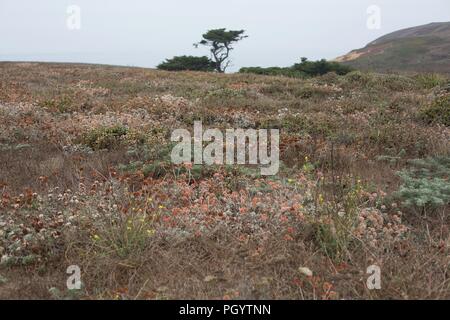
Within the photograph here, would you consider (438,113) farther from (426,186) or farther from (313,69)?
(313,69)

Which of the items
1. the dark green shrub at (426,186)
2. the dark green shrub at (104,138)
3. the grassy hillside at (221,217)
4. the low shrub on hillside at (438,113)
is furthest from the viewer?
the low shrub on hillside at (438,113)

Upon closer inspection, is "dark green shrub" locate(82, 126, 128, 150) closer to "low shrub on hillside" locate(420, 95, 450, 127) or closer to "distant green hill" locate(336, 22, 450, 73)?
"low shrub on hillside" locate(420, 95, 450, 127)

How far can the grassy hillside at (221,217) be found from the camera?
3.82m

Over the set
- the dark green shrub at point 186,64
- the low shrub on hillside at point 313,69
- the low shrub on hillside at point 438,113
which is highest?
the dark green shrub at point 186,64

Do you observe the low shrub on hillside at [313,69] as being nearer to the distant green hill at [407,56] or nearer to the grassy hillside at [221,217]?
the distant green hill at [407,56]

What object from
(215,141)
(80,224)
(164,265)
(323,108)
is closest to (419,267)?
(164,265)

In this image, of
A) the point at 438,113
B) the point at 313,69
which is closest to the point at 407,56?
the point at 313,69

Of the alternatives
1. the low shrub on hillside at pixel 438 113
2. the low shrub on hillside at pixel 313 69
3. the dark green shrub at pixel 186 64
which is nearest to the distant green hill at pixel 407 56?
the low shrub on hillside at pixel 313 69

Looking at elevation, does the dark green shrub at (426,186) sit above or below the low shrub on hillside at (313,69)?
below

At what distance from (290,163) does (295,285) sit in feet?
12.6

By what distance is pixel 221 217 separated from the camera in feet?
15.7

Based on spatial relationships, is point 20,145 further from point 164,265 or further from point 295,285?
point 295,285

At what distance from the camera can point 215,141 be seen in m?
8.25
